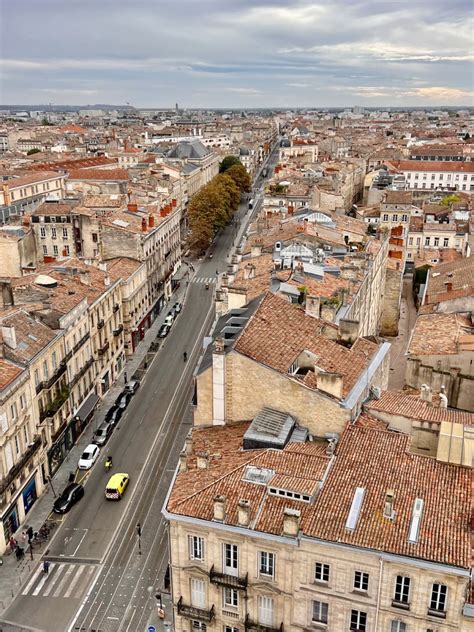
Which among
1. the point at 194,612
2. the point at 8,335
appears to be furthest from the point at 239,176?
the point at 194,612

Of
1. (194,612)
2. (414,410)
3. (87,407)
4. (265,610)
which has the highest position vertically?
(414,410)

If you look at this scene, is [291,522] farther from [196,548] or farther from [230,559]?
[196,548]

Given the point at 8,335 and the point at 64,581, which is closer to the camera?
Result: the point at 64,581

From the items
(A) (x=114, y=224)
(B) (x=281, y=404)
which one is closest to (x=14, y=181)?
(A) (x=114, y=224)

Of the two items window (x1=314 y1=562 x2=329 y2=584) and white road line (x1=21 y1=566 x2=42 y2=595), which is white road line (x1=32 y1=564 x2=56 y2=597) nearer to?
white road line (x1=21 y1=566 x2=42 y2=595)

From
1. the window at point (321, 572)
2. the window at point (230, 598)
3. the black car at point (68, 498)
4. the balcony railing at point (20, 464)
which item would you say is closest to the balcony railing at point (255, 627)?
the window at point (230, 598)

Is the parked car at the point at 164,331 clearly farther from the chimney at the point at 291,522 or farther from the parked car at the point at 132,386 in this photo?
the chimney at the point at 291,522

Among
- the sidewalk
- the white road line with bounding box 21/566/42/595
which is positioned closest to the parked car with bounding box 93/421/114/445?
the sidewalk
